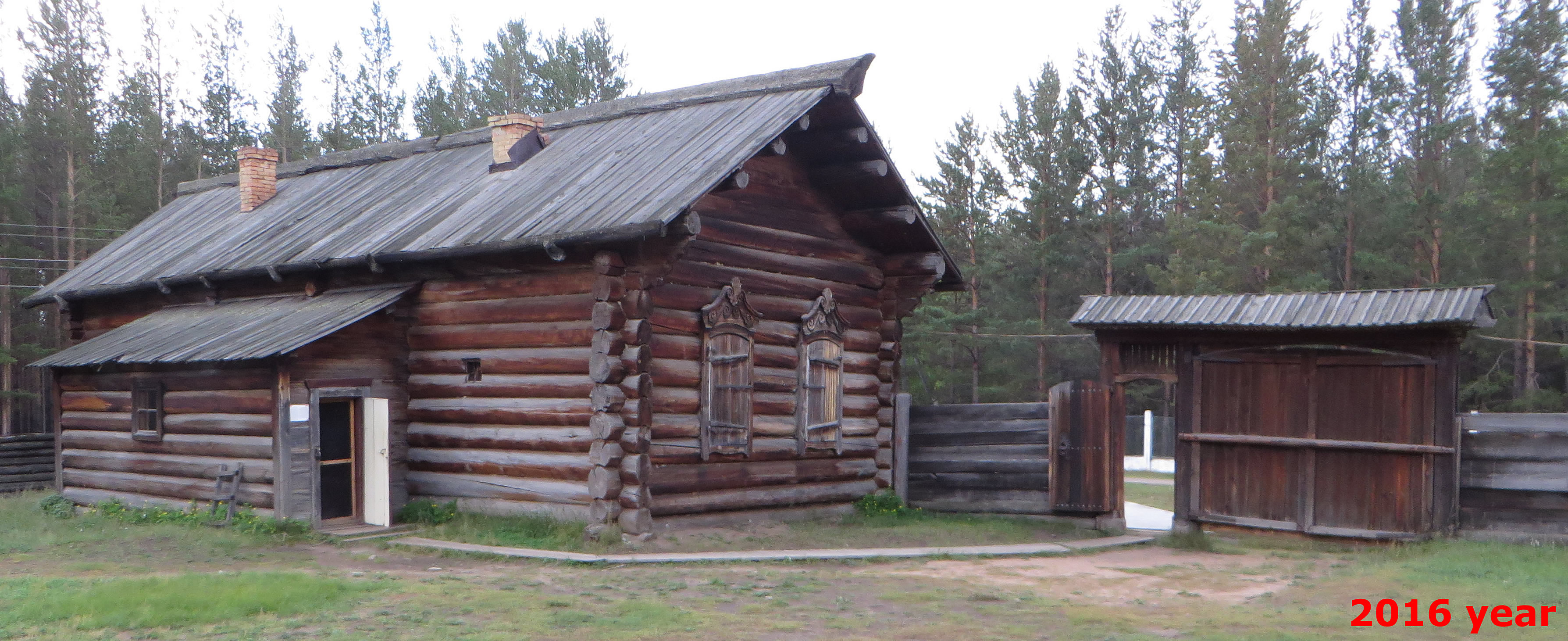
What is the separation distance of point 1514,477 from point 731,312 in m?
8.35

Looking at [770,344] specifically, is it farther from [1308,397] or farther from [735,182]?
[1308,397]

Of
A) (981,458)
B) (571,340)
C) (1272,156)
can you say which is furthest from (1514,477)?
(1272,156)

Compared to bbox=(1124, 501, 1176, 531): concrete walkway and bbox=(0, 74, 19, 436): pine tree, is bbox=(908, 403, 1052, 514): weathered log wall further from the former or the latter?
bbox=(0, 74, 19, 436): pine tree

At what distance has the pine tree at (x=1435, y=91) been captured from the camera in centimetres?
3650

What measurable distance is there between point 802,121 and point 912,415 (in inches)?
185

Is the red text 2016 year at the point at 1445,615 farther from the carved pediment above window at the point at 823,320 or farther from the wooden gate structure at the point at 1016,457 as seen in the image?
the carved pediment above window at the point at 823,320

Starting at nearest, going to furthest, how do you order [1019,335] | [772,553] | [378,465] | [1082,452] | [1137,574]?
[1137,574], [772,553], [378,465], [1082,452], [1019,335]

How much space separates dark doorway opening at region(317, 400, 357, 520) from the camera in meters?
14.7

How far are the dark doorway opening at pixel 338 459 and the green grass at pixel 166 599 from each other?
161 inches

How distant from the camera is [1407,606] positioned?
9750 mm

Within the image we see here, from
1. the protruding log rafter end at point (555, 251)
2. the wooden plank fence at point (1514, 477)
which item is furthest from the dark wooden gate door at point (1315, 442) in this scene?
the protruding log rafter end at point (555, 251)

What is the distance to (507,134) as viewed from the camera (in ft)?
58.8

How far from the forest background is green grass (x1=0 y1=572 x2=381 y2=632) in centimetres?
2820

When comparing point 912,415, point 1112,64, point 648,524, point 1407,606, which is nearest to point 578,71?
point 1112,64
